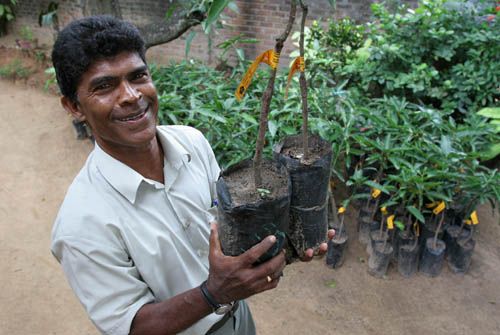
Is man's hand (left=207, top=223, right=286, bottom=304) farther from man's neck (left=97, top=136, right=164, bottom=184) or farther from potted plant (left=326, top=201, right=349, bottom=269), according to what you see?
potted plant (left=326, top=201, right=349, bottom=269)

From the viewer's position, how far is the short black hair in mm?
1062

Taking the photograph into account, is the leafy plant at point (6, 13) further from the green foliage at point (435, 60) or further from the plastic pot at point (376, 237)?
the plastic pot at point (376, 237)

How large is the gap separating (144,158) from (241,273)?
0.51 metres

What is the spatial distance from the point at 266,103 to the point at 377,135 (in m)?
2.33

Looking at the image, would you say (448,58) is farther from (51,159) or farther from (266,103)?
(51,159)

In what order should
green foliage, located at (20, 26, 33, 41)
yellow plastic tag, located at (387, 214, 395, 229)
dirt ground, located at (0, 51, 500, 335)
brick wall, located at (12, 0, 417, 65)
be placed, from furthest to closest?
green foliage, located at (20, 26, 33, 41) → brick wall, located at (12, 0, 417, 65) → yellow plastic tag, located at (387, 214, 395, 229) → dirt ground, located at (0, 51, 500, 335)

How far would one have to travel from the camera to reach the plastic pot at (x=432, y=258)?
294cm

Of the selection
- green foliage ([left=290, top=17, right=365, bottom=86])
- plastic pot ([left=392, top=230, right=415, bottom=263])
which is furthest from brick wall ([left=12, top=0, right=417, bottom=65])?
plastic pot ([left=392, top=230, right=415, bottom=263])

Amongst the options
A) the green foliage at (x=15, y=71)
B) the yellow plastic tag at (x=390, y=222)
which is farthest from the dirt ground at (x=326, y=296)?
the green foliage at (x=15, y=71)

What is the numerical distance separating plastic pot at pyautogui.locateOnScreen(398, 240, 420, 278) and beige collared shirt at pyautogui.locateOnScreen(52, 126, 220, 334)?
6.92 feet

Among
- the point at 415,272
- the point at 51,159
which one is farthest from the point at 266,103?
the point at 51,159

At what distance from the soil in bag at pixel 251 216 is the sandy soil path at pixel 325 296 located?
185 centimetres

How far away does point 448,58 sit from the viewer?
3738 millimetres

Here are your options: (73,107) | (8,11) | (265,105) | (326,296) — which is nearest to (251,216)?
(265,105)
